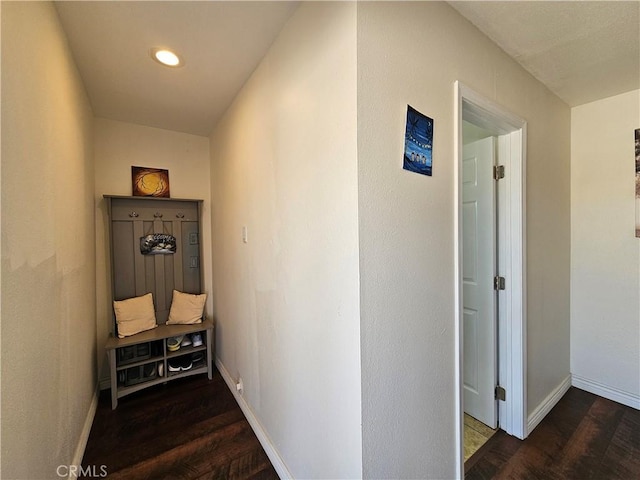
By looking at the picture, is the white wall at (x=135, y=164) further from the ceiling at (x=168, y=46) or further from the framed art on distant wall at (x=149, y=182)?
the ceiling at (x=168, y=46)

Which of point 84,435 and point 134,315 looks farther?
point 134,315

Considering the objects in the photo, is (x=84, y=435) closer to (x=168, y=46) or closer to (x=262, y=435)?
(x=262, y=435)

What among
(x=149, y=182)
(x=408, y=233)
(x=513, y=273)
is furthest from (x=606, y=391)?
(x=149, y=182)

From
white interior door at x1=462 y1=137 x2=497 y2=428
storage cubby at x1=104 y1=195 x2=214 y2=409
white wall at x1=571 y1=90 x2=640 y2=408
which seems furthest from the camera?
storage cubby at x1=104 y1=195 x2=214 y2=409

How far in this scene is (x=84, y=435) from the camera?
1.71m

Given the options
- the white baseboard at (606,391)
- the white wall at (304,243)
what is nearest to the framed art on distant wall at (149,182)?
the white wall at (304,243)

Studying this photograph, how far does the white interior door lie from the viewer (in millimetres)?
1752

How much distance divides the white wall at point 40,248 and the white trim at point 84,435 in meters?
0.03

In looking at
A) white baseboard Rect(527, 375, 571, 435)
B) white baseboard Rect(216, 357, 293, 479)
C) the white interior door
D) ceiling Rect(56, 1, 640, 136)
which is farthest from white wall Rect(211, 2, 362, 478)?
white baseboard Rect(527, 375, 571, 435)

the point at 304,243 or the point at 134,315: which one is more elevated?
the point at 304,243

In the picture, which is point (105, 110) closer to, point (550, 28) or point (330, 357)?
point (330, 357)

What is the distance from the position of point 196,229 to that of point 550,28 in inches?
118

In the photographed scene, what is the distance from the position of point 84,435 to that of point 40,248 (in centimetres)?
142

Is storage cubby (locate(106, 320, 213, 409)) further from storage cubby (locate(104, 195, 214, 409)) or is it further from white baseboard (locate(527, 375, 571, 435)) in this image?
white baseboard (locate(527, 375, 571, 435))
